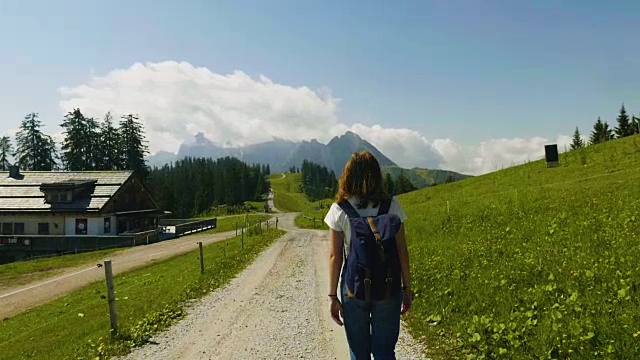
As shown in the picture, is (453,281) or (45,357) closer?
(453,281)

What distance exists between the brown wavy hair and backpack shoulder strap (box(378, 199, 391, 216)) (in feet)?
0.12

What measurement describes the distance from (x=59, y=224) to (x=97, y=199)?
485 cm

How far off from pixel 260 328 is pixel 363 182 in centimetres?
669

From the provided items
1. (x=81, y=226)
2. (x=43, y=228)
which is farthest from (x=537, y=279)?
(x=43, y=228)

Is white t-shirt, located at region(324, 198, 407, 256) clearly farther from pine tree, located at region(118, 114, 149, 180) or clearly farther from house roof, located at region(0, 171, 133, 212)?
pine tree, located at region(118, 114, 149, 180)

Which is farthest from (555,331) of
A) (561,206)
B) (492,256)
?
(561,206)

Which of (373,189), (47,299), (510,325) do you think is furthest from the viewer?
(47,299)

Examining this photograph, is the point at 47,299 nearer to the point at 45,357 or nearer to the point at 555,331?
the point at 45,357

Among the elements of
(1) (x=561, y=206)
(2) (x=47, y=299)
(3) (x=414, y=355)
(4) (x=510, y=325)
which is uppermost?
(1) (x=561, y=206)

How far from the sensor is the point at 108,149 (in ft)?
266

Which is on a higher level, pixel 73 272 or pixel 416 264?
pixel 416 264

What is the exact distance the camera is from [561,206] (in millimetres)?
15922

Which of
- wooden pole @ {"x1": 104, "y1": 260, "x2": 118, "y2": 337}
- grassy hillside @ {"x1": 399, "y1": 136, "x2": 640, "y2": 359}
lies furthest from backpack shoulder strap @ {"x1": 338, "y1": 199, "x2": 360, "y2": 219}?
wooden pole @ {"x1": 104, "y1": 260, "x2": 118, "y2": 337}

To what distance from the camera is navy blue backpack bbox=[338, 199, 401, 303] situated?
13.7ft
